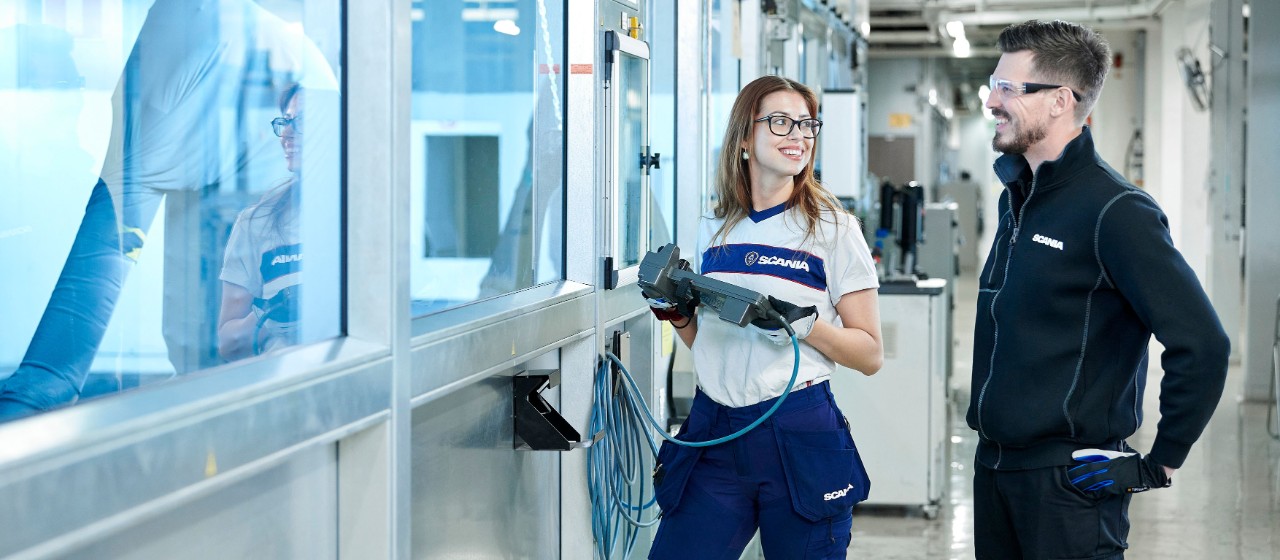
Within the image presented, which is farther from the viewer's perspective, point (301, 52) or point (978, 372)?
point (978, 372)

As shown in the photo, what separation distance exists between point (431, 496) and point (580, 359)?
0.71m

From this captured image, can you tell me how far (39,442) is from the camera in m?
0.96

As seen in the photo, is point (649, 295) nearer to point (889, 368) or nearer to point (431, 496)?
point (431, 496)

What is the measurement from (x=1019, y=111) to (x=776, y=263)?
A: 0.49 m

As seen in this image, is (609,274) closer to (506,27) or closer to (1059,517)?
(506,27)

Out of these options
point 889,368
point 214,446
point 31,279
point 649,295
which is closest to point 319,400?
point 214,446

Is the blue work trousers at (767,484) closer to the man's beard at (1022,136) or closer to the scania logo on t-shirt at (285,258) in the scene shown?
the man's beard at (1022,136)

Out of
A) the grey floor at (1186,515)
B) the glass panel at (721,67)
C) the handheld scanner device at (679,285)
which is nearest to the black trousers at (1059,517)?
the handheld scanner device at (679,285)

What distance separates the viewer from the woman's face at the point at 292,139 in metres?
1.73

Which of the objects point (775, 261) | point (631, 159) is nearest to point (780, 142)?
point (775, 261)

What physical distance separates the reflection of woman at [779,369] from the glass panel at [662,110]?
114cm

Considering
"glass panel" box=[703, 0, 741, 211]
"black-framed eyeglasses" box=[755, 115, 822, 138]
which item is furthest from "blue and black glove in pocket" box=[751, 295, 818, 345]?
"glass panel" box=[703, 0, 741, 211]

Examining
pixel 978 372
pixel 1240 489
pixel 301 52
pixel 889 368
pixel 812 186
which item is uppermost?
pixel 301 52

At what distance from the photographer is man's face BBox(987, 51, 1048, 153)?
1934mm
